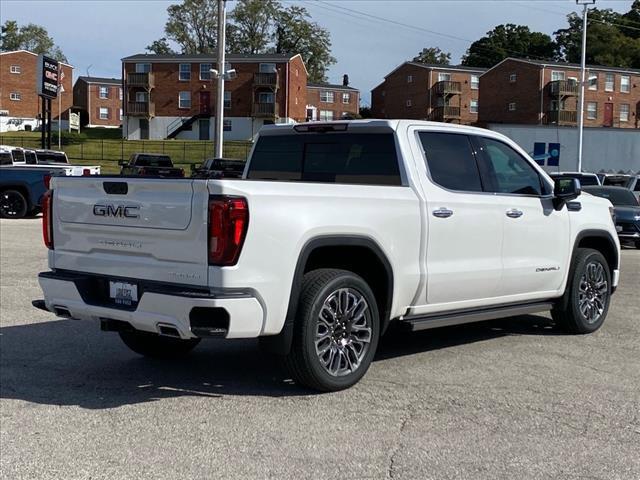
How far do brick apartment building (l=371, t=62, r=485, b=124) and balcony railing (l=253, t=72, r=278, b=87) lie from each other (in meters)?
16.8

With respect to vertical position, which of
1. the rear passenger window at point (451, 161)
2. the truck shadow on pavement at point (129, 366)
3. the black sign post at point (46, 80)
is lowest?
the truck shadow on pavement at point (129, 366)

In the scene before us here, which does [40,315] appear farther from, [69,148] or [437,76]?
[437,76]

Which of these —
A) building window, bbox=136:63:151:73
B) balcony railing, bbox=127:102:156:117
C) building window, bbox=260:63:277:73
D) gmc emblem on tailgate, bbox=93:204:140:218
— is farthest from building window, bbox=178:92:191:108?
gmc emblem on tailgate, bbox=93:204:140:218

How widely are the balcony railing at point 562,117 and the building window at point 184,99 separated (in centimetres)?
3330

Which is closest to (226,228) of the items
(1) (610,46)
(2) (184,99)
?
(2) (184,99)

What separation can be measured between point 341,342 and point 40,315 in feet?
14.6

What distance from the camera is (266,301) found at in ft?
15.8

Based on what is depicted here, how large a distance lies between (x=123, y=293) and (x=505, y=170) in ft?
12.1

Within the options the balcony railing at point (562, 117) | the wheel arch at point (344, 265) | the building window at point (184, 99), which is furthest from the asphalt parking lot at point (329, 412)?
the balcony railing at point (562, 117)

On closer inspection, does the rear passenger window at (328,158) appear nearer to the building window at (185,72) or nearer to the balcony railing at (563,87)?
the building window at (185,72)

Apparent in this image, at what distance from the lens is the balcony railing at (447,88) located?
72.6 m

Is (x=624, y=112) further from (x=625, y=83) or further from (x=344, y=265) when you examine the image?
(x=344, y=265)

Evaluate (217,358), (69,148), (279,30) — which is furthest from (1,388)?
(279,30)

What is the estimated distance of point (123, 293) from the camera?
5176 mm
